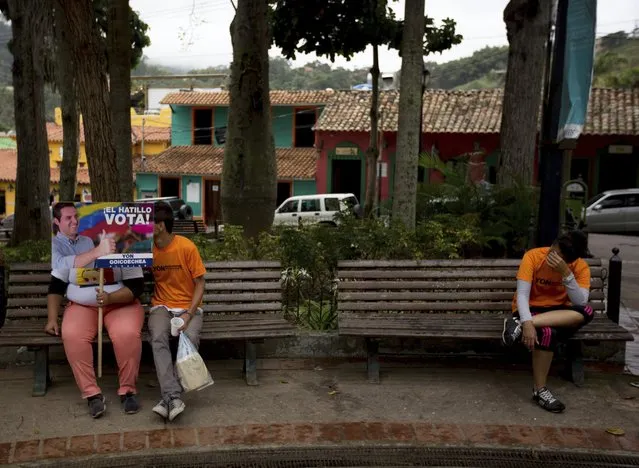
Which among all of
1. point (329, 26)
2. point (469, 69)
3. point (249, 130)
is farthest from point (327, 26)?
point (469, 69)

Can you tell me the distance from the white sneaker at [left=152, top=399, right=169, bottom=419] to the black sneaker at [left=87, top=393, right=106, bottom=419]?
14.1 inches

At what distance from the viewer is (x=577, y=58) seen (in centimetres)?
656

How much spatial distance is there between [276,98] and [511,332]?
31950 mm

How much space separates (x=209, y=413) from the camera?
496 centimetres

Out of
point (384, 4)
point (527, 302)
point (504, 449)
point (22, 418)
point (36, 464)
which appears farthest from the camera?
point (384, 4)

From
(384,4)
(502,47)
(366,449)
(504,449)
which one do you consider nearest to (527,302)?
(504,449)

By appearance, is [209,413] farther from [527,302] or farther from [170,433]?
[527,302]

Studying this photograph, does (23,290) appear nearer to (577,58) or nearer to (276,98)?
(577,58)

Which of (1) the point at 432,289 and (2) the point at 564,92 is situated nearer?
(1) the point at 432,289

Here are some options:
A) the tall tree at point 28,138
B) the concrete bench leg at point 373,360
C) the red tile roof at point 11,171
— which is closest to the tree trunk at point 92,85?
the concrete bench leg at point 373,360

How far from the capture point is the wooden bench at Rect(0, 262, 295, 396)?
520 cm

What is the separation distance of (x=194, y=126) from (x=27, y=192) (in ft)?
83.1

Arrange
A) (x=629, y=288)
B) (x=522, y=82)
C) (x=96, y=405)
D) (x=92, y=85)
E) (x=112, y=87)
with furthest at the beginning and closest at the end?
1. (x=522, y=82)
2. (x=629, y=288)
3. (x=112, y=87)
4. (x=92, y=85)
5. (x=96, y=405)

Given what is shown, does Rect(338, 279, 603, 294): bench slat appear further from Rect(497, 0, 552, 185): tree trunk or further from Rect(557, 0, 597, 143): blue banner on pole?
Rect(497, 0, 552, 185): tree trunk
